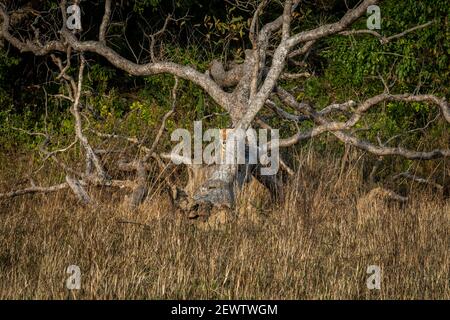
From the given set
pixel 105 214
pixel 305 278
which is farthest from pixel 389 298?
pixel 105 214

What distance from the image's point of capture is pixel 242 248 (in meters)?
7.74

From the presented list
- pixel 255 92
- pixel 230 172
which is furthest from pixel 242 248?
pixel 255 92

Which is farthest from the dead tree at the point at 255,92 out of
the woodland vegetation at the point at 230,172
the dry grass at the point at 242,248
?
the dry grass at the point at 242,248

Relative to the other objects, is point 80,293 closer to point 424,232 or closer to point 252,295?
point 252,295

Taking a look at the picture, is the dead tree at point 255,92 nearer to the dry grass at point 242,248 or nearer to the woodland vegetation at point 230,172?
the woodland vegetation at point 230,172

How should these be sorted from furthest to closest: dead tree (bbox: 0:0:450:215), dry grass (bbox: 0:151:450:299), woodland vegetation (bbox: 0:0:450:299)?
dead tree (bbox: 0:0:450:215), woodland vegetation (bbox: 0:0:450:299), dry grass (bbox: 0:151:450:299)

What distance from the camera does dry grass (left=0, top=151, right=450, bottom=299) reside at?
21.9ft

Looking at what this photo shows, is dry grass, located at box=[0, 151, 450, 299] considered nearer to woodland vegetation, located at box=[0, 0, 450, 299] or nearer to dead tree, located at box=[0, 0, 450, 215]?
woodland vegetation, located at box=[0, 0, 450, 299]

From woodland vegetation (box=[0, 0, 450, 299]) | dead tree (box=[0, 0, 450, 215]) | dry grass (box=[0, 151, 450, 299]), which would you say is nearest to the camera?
dry grass (box=[0, 151, 450, 299])

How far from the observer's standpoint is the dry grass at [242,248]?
6688 millimetres

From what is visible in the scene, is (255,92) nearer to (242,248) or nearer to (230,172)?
(230,172)

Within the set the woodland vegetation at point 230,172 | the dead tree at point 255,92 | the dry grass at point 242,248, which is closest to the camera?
the dry grass at point 242,248

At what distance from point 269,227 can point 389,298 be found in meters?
2.50

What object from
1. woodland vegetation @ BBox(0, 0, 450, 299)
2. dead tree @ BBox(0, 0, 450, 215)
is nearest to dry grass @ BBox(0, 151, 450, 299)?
woodland vegetation @ BBox(0, 0, 450, 299)
